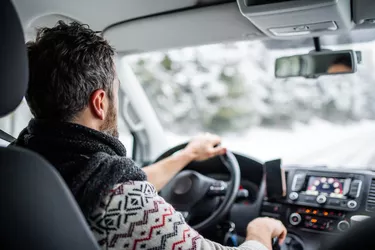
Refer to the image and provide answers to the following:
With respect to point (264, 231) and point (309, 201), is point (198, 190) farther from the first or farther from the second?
point (264, 231)

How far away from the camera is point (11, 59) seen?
4.75 feet

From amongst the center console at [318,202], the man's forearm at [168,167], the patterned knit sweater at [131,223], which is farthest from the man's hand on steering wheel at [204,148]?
the patterned knit sweater at [131,223]

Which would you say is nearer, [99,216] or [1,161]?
[1,161]

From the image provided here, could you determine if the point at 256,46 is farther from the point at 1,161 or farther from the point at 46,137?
the point at 1,161

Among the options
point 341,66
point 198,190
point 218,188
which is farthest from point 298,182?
point 341,66

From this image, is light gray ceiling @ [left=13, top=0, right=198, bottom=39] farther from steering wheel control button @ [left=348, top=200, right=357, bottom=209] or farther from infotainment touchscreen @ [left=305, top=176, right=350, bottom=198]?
steering wheel control button @ [left=348, top=200, right=357, bottom=209]

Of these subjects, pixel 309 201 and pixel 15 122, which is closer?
pixel 309 201

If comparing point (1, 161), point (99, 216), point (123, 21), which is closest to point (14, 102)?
point (1, 161)

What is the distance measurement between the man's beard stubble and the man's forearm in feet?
3.29

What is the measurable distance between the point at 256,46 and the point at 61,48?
228 centimetres

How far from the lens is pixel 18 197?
1375mm

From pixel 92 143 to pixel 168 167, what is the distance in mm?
1259

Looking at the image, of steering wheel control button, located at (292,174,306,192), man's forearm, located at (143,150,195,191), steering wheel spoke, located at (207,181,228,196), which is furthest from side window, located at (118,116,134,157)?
steering wheel control button, located at (292,174,306,192)

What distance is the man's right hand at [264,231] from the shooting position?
7.07ft
